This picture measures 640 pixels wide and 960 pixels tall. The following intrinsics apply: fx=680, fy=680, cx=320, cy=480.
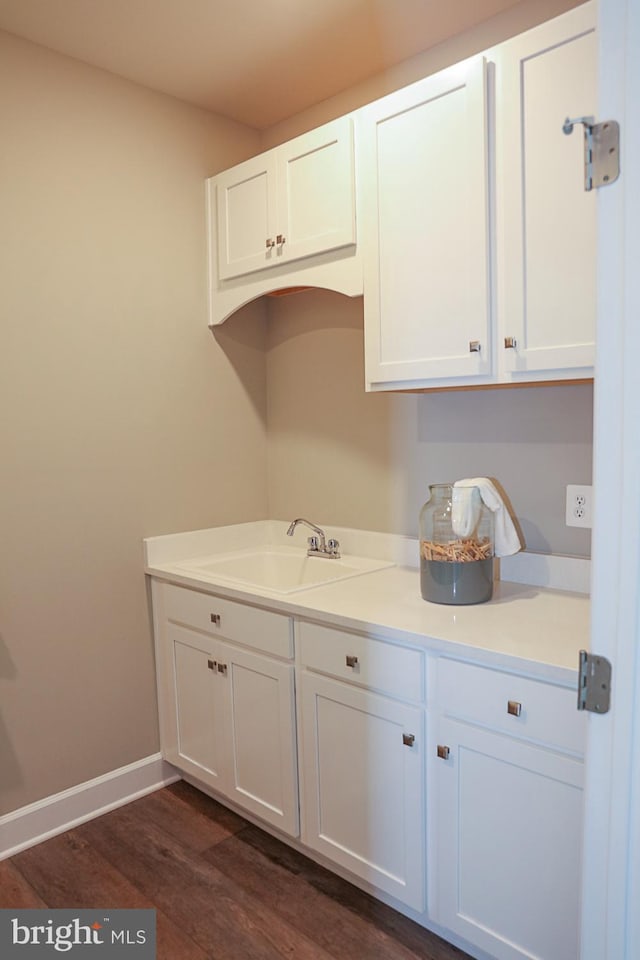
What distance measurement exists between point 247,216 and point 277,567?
134cm

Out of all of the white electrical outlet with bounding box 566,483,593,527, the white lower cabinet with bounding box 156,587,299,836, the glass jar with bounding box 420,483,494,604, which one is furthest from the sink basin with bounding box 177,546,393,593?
the white electrical outlet with bounding box 566,483,593,527

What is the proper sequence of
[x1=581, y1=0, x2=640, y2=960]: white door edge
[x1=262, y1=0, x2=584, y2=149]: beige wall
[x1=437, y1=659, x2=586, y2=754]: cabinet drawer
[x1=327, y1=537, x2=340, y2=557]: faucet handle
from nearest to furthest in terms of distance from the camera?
[x1=581, y1=0, x2=640, y2=960]: white door edge
[x1=437, y1=659, x2=586, y2=754]: cabinet drawer
[x1=262, y1=0, x2=584, y2=149]: beige wall
[x1=327, y1=537, x2=340, y2=557]: faucet handle

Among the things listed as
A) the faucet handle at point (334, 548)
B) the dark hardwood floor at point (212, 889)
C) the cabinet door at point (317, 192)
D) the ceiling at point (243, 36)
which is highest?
the ceiling at point (243, 36)

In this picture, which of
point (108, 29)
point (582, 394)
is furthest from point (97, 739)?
point (108, 29)

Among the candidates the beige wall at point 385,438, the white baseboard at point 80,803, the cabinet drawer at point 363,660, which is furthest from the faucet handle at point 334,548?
the white baseboard at point 80,803

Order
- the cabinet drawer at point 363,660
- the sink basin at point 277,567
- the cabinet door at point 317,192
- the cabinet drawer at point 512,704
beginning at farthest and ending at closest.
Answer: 1. the sink basin at point 277,567
2. the cabinet door at point 317,192
3. the cabinet drawer at point 363,660
4. the cabinet drawer at point 512,704

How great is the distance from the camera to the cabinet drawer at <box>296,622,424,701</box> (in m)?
1.69

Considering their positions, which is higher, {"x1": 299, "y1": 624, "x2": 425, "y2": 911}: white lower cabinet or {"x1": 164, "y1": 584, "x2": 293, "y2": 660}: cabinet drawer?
{"x1": 164, "y1": 584, "x2": 293, "y2": 660}: cabinet drawer

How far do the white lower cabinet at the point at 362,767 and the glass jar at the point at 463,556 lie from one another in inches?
10.2

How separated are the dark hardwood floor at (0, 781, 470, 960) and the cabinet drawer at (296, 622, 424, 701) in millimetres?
647

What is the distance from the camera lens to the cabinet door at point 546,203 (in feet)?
5.23

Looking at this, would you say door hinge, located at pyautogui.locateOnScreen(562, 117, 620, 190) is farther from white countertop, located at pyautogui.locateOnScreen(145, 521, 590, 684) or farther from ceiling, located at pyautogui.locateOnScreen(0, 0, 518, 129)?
ceiling, located at pyautogui.locateOnScreen(0, 0, 518, 129)

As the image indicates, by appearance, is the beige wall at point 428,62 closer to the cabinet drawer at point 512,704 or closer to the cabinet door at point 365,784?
the cabinet drawer at point 512,704

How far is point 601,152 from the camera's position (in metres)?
0.92
